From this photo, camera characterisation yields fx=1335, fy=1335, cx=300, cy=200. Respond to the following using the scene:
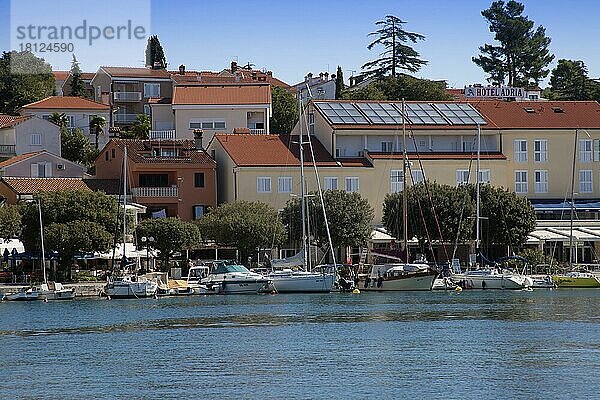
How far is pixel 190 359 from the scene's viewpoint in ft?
154

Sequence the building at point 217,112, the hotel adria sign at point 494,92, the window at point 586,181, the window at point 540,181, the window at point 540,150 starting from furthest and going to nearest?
the hotel adria sign at point 494,92, the building at point 217,112, the window at point 586,181, the window at point 540,150, the window at point 540,181

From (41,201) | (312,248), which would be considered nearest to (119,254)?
(41,201)

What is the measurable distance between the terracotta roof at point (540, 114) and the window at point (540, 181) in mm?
3420

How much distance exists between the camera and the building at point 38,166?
9400cm

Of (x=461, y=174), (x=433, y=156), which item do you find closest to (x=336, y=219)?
(x=433, y=156)

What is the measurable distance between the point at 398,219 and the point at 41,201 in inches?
878

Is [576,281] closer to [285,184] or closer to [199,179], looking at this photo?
[285,184]

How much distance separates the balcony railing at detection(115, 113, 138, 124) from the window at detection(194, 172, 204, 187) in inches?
1110

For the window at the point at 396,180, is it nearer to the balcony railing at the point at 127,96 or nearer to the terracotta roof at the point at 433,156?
the terracotta roof at the point at 433,156

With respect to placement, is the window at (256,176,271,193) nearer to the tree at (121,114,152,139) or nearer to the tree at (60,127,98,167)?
the tree at (60,127,98,167)

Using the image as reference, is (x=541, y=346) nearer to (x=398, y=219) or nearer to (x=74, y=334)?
(x=74, y=334)

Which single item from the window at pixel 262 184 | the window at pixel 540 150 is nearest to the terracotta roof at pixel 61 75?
the window at pixel 262 184

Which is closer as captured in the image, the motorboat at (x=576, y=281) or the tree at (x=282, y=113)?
the motorboat at (x=576, y=281)

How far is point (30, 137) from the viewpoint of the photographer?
102 m
